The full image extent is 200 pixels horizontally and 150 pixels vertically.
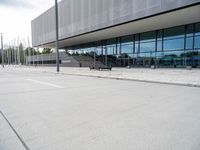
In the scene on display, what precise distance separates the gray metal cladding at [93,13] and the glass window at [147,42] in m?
8.09

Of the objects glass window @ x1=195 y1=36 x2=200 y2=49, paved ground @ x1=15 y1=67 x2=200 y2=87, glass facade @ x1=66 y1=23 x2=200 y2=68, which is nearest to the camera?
paved ground @ x1=15 y1=67 x2=200 y2=87

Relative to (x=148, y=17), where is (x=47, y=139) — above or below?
below

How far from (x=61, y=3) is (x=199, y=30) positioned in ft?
103

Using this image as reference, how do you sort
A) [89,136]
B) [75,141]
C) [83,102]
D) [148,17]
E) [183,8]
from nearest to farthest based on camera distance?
1. [75,141]
2. [89,136]
3. [83,102]
4. [183,8]
5. [148,17]

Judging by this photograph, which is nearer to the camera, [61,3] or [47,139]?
[47,139]

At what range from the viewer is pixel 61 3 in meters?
41.7

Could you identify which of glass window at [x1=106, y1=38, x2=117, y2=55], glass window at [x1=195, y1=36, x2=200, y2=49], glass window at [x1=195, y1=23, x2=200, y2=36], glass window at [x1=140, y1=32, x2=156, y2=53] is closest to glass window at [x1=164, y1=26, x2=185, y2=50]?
glass window at [x1=195, y1=23, x2=200, y2=36]

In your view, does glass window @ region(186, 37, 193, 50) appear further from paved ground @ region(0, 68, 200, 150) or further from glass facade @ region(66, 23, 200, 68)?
paved ground @ region(0, 68, 200, 150)

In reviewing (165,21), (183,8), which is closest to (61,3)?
(165,21)

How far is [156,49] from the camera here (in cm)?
3045

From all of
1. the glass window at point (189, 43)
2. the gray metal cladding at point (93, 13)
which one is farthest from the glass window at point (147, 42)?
the gray metal cladding at point (93, 13)

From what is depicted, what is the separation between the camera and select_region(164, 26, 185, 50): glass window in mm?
26984

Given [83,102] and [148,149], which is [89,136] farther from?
[83,102]

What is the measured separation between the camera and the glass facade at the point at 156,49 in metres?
25.9
